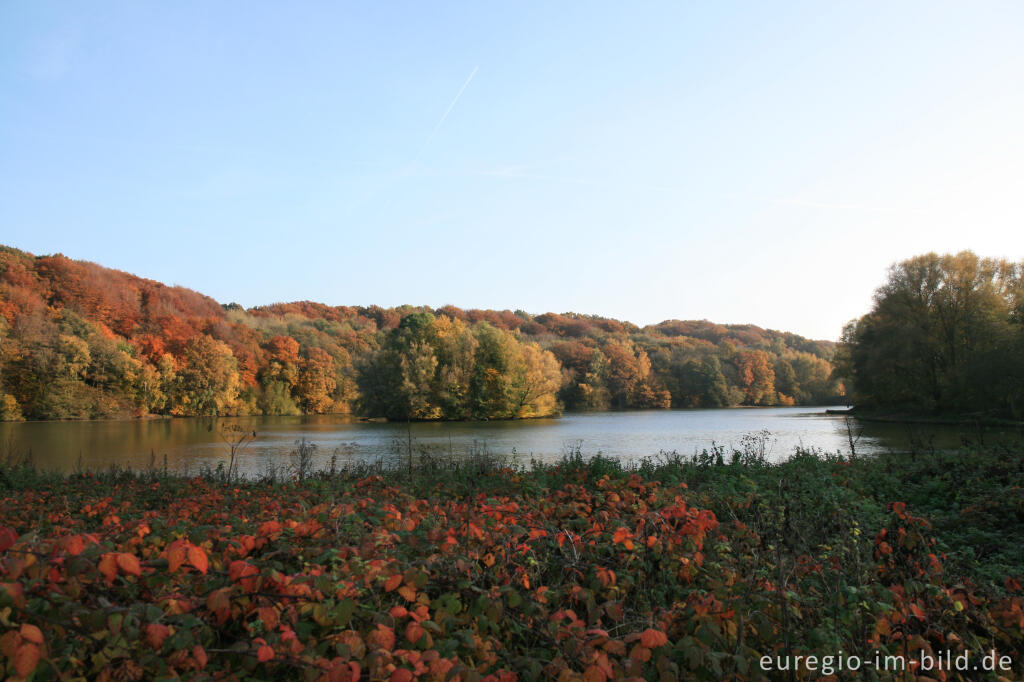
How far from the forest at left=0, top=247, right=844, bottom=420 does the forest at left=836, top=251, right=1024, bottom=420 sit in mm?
26416

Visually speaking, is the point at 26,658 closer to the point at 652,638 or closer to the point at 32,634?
the point at 32,634

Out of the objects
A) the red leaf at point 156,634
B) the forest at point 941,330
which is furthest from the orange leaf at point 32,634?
the forest at point 941,330

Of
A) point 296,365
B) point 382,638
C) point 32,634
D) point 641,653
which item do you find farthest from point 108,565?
point 296,365

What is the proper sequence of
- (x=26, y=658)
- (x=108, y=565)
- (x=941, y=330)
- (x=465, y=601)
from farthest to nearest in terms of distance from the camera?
(x=941, y=330) < (x=465, y=601) < (x=108, y=565) < (x=26, y=658)

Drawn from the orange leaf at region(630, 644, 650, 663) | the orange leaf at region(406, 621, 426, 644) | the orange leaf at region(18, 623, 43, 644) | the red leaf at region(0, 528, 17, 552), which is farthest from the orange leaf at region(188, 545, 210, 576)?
the orange leaf at region(630, 644, 650, 663)

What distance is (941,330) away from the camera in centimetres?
4144

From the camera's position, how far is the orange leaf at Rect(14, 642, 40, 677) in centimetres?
191

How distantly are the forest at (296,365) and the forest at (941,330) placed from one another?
26416 millimetres

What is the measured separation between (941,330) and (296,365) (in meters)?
63.5

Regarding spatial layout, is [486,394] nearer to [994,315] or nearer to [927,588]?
[994,315]

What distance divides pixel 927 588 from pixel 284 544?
11.6ft

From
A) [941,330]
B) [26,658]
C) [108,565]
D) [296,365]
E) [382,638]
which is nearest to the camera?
[26,658]

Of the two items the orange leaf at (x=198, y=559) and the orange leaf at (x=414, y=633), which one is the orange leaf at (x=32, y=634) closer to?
the orange leaf at (x=198, y=559)

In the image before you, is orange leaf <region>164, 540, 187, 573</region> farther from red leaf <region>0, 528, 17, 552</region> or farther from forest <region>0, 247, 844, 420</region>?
forest <region>0, 247, 844, 420</region>
